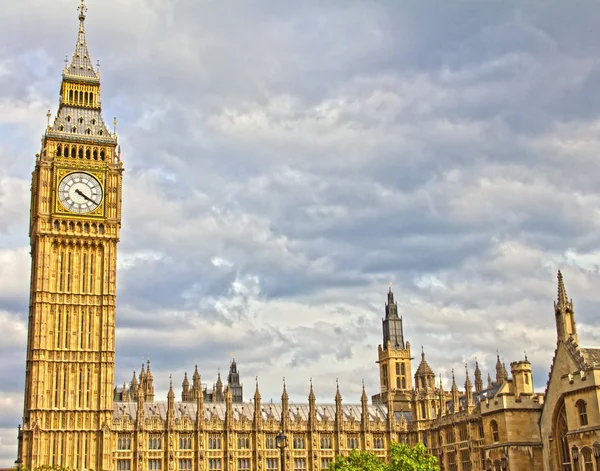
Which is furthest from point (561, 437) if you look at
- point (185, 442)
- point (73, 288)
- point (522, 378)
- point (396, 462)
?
point (73, 288)

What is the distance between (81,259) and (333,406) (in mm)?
44713

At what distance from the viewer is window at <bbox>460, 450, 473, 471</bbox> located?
362 ft

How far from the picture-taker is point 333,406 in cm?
13162

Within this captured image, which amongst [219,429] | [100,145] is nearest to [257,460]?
[219,429]

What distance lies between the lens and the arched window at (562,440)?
83375 millimetres

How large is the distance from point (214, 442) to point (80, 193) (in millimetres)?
39108

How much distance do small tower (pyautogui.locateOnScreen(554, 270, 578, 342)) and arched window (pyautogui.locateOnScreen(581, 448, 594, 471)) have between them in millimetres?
11077

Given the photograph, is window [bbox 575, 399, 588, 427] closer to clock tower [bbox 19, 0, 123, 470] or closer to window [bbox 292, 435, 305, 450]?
window [bbox 292, 435, 305, 450]

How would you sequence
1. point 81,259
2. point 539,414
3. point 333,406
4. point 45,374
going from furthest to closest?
1. point 333,406
2. point 81,259
3. point 45,374
4. point 539,414

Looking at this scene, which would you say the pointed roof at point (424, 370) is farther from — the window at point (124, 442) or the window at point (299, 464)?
the window at point (124, 442)

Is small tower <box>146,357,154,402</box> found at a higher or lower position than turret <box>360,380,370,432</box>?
higher

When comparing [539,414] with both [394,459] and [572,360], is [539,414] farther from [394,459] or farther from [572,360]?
[394,459]

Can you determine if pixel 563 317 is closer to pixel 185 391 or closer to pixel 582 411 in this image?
pixel 582 411

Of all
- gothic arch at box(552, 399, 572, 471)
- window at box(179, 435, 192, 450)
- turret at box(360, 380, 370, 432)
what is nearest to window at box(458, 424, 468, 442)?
turret at box(360, 380, 370, 432)
